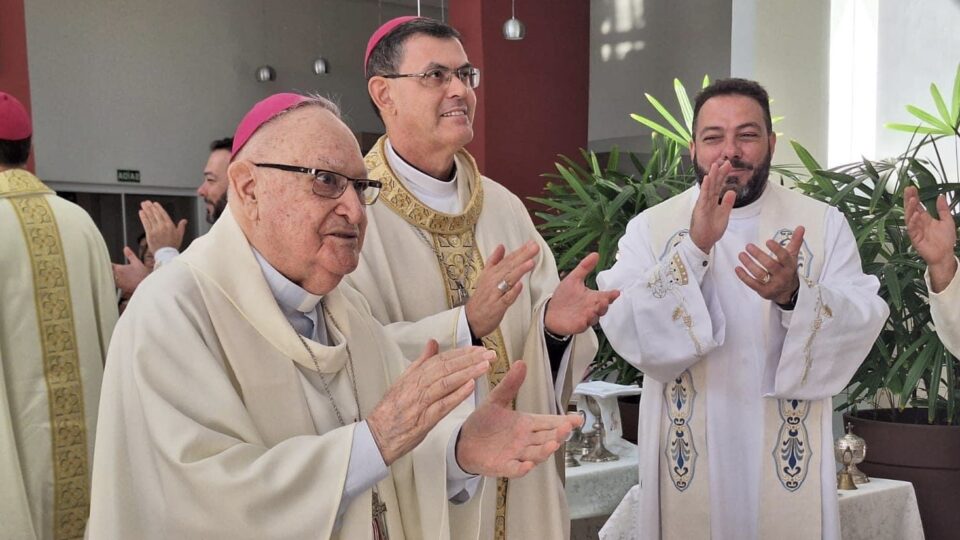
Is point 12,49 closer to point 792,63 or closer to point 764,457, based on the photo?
point 792,63

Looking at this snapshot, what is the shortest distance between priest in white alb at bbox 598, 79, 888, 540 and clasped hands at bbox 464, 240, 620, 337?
62cm

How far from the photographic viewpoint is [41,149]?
38.7 ft

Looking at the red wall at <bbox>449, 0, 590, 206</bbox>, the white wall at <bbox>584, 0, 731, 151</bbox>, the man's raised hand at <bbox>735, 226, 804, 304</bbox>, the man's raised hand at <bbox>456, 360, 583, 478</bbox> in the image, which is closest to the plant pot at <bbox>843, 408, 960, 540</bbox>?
the man's raised hand at <bbox>735, 226, 804, 304</bbox>

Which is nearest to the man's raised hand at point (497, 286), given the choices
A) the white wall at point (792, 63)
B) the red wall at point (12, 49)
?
the white wall at point (792, 63)

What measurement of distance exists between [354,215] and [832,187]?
4330 millimetres

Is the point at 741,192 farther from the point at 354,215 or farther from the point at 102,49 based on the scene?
the point at 102,49

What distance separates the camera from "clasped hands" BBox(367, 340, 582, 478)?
184 cm

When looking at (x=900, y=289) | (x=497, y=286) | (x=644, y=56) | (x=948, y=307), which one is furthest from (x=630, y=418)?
(x=644, y=56)

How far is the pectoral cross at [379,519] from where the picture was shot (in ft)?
7.15

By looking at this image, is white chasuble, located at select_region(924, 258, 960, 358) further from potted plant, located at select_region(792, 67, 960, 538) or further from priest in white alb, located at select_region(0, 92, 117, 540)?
priest in white alb, located at select_region(0, 92, 117, 540)

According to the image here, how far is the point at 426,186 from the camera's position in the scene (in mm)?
3100

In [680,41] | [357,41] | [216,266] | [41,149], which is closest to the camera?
[216,266]

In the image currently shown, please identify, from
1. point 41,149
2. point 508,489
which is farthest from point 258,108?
point 41,149

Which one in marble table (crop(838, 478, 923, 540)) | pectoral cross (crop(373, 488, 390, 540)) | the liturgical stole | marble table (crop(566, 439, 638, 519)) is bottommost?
marble table (crop(838, 478, 923, 540))
